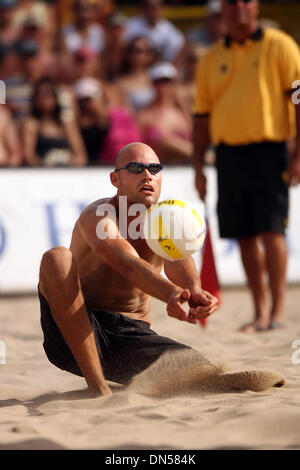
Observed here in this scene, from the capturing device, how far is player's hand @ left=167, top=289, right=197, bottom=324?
2951 mm

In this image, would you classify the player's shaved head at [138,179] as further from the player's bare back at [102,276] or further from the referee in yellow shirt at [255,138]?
the referee in yellow shirt at [255,138]

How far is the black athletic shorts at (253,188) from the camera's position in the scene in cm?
536

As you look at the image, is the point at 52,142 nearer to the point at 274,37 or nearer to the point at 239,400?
the point at 274,37

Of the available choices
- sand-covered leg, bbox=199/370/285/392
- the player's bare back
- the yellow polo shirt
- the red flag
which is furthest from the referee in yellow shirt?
the player's bare back

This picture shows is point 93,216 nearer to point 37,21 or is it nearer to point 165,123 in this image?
point 165,123

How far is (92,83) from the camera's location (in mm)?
7820

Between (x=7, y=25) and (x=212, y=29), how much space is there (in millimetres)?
2239

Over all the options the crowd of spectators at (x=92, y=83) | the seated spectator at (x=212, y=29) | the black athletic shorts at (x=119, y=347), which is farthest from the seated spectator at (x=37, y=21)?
the black athletic shorts at (x=119, y=347)

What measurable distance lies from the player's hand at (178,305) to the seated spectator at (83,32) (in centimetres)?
613

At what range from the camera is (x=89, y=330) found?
3332 millimetres

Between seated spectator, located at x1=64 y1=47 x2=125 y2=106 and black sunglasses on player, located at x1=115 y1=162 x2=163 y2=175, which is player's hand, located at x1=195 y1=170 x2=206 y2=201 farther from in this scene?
seated spectator, located at x1=64 y1=47 x2=125 y2=106

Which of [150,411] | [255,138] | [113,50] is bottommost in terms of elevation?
[150,411]

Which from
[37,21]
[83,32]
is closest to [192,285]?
[37,21]

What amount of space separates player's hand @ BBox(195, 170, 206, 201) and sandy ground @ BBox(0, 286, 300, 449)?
1.11 meters
